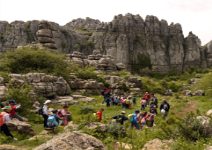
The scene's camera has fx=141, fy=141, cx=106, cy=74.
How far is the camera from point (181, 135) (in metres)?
5.21

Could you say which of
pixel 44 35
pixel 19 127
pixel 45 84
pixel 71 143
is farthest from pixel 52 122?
pixel 44 35

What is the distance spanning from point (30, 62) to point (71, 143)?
1782cm

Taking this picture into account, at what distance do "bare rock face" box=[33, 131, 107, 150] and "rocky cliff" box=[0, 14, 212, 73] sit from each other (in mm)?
65611

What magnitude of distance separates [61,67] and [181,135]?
17698mm

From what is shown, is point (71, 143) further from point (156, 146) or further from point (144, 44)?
point (144, 44)

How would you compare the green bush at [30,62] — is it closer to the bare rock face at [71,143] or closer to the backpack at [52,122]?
the backpack at [52,122]

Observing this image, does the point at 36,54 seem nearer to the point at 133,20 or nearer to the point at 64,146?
the point at 64,146

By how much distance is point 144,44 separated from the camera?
242 ft

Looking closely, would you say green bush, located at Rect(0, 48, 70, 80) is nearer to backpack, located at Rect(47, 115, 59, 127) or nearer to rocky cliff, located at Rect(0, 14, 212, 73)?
backpack, located at Rect(47, 115, 59, 127)

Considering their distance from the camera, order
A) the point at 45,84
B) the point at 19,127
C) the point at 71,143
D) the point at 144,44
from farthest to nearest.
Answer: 1. the point at 144,44
2. the point at 45,84
3. the point at 19,127
4. the point at 71,143

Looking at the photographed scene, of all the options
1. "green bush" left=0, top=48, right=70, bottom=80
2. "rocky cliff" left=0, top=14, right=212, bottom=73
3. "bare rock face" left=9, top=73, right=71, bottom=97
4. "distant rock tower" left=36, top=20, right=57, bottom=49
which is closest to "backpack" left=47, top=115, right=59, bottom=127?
"bare rock face" left=9, top=73, right=71, bottom=97

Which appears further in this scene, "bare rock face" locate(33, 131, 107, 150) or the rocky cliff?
the rocky cliff

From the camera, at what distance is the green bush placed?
1766cm

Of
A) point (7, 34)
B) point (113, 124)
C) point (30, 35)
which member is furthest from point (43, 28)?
point (7, 34)
